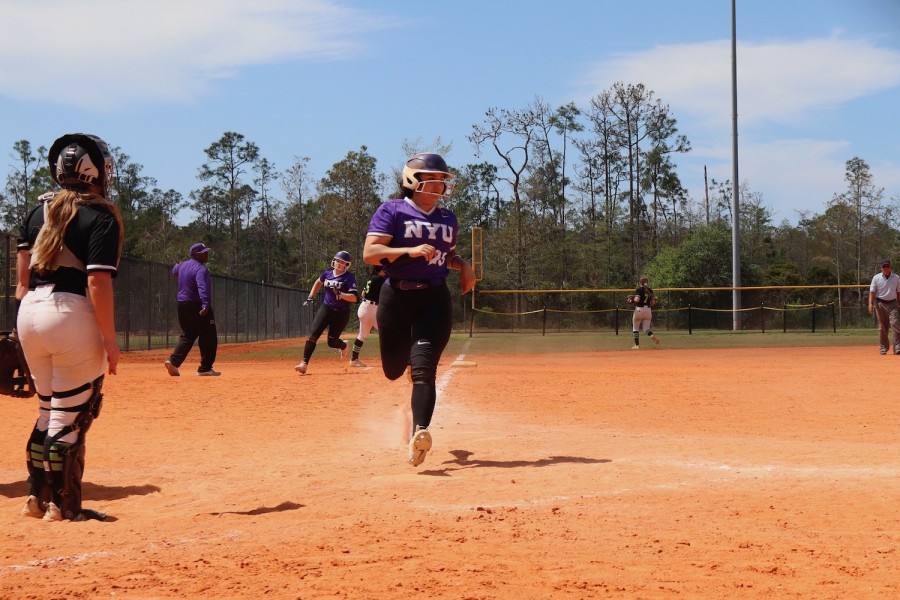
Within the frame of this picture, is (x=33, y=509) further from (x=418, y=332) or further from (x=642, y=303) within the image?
(x=642, y=303)

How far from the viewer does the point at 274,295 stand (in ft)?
145

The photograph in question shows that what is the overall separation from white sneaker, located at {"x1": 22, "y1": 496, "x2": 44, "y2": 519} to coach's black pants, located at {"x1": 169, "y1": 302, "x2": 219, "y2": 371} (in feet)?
32.8

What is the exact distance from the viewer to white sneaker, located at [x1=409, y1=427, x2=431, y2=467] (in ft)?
21.0

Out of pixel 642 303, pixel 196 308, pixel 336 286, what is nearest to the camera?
pixel 196 308

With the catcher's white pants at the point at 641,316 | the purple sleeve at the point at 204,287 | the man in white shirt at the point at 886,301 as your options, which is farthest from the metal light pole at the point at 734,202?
the purple sleeve at the point at 204,287

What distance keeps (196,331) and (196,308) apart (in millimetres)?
381

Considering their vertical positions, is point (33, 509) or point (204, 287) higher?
point (204, 287)

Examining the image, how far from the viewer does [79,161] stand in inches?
205

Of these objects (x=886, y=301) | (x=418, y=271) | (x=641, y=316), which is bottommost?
(x=641, y=316)

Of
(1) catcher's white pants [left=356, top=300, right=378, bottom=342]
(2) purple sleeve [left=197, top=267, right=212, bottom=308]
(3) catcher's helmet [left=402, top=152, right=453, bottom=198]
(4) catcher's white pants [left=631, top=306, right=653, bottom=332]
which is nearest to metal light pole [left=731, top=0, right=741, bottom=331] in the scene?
(4) catcher's white pants [left=631, top=306, right=653, bottom=332]

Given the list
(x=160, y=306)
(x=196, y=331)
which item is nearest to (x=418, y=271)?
(x=196, y=331)

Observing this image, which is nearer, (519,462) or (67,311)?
(67,311)

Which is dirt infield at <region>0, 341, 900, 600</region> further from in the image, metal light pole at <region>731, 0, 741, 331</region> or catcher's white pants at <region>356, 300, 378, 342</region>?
metal light pole at <region>731, 0, 741, 331</region>

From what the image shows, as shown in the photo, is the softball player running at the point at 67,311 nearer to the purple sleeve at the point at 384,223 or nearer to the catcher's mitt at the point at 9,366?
the catcher's mitt at the point at 9,366
